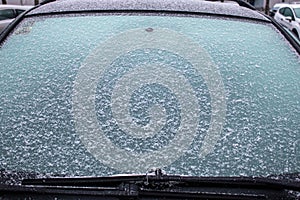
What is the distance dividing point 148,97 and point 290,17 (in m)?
13.2

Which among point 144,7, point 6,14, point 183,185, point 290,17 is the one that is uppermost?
point 144,7

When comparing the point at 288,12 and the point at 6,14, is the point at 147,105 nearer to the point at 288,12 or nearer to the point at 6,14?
the point at 6,14

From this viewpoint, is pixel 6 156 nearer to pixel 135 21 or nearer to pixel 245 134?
pixel 245 134

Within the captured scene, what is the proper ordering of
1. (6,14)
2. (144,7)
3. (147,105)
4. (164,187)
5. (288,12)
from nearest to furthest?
(164,187), (147,105), (144,7), (6,14), (288,12)

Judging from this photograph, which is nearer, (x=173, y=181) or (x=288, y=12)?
(x=173, y=181)

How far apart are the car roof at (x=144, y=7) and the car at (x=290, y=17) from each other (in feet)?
36.5

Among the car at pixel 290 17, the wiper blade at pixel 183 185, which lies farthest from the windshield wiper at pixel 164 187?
the car at pixel 290 17

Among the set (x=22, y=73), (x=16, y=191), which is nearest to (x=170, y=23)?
(x=22, y=73)

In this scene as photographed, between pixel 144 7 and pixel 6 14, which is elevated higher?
pixel 144 7

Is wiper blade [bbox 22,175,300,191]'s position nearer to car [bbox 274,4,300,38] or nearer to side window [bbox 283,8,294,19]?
car [bbox 274,4,300,38]

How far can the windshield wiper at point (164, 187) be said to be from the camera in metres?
1.41

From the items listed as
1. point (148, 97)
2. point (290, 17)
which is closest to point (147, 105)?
point (148, 97)

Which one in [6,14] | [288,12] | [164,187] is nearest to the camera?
[164,187]

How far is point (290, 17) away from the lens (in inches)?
557
